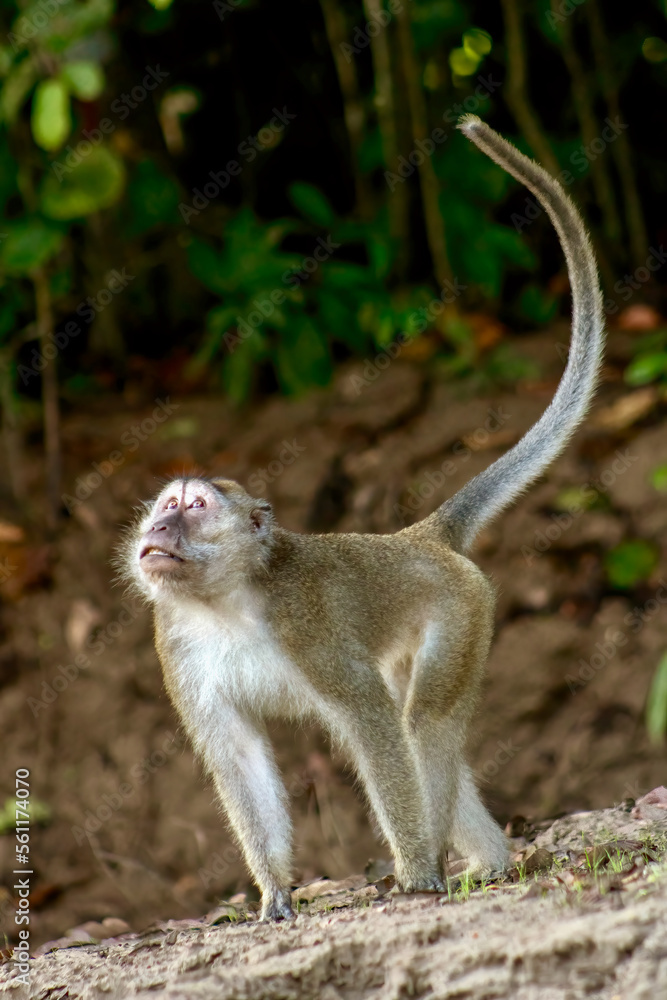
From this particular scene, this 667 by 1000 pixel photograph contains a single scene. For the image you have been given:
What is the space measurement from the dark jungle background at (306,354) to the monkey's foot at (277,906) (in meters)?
2.37

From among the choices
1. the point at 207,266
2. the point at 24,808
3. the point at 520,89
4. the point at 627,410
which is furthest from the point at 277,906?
the point at 520,89

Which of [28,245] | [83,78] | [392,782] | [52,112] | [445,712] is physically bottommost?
[392,782]

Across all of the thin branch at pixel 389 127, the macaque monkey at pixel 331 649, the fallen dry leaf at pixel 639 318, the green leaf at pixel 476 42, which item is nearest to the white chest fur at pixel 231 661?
the macaque monkey at pixel 331 649

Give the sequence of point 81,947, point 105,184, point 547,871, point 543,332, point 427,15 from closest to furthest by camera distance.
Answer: point 547,871 → point 81,947 → point 105,184 → point 427,15 → point 543,332

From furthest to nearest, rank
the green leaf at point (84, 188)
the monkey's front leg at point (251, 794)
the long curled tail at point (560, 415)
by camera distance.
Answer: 1. the green leaf at point (84, 188)
2. the long curled tail at point (560, 415)
3. the monkey's front leg at point (251, 794)

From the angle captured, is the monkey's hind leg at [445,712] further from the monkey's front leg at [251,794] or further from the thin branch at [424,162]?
the thin branch at [424,162]

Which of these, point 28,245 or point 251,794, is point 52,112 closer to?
point 28,245

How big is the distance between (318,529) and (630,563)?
2.24 metres

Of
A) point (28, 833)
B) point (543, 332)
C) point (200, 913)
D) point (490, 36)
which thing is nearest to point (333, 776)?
point (200, 913)

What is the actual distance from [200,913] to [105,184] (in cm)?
485

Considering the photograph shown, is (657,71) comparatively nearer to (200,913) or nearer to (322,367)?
(322,367)

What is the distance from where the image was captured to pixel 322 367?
9750mm

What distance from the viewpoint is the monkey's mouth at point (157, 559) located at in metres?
4.87

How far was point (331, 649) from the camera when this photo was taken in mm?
4910
